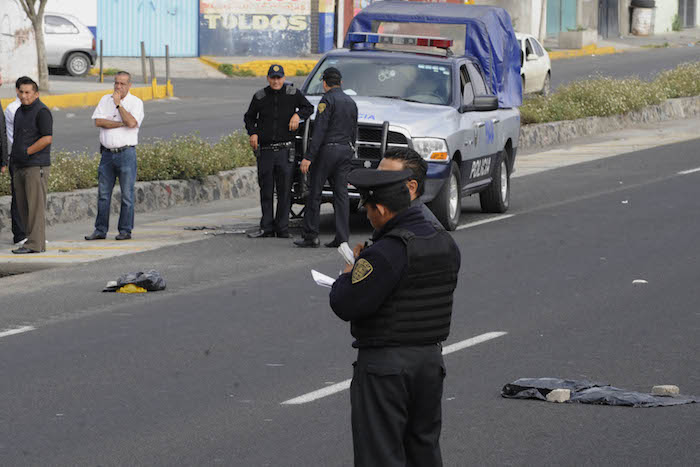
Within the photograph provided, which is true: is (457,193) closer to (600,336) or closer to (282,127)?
(282,127)

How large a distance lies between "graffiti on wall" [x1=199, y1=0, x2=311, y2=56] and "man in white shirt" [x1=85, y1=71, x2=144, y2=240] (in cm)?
2990

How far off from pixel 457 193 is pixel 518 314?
5356mm

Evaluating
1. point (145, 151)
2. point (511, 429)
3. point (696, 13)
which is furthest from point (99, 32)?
point (696, 13)

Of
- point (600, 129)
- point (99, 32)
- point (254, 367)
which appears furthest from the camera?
point (99, 32)

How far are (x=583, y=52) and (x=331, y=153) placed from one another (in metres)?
43.0

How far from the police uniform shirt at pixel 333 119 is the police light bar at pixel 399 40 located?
122 inches

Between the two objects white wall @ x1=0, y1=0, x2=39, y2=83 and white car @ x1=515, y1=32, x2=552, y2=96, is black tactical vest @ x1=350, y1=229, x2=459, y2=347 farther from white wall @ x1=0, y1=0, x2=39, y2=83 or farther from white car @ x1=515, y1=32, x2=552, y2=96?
white car @ x1=515, y1=32, x2=552, y2=96

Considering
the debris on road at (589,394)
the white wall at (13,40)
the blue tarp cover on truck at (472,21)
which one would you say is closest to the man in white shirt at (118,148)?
the blue tarp cover on truck at (472,21)

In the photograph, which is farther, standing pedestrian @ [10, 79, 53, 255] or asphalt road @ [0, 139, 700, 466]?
standing pedestrian @ [10, 79, 53, 255]

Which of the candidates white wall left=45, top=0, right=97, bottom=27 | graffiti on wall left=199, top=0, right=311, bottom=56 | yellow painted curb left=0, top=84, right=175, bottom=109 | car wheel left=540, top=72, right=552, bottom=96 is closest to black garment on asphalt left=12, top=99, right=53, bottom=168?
yellow painted curb left=0, top=84, right=175, bottom=109

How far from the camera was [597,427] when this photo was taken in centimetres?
786

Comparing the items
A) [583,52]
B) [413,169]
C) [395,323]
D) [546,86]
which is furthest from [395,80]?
[583,52]

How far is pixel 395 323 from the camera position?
5.44m

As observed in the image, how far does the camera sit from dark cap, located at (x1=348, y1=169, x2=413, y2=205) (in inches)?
215
